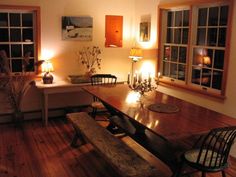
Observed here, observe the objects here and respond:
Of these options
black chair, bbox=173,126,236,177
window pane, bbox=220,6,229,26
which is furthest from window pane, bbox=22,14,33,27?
black chair, bbox=173,126,236,177

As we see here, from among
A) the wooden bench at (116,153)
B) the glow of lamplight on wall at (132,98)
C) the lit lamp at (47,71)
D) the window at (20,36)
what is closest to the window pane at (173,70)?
the glow of lamplight on wall at (132,98)

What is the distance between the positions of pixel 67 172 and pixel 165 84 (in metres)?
2.55

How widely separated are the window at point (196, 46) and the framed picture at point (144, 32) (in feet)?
1.17

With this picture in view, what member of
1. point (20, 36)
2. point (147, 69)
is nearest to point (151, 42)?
point (147, 69)

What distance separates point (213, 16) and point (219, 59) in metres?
0.67

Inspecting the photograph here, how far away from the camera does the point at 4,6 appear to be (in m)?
4.80

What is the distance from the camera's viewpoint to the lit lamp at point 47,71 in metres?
5.09

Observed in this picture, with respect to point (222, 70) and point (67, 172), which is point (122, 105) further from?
point (222, 70)

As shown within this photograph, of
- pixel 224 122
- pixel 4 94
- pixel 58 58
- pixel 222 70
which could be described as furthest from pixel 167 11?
pixel 4 94

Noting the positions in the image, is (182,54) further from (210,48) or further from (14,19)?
(14,19)

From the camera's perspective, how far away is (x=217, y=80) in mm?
4254

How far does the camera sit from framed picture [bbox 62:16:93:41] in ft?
17.6

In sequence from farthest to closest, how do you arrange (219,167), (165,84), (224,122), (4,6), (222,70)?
(165,84) < (4,6) < (222,70) < (224,122) < (219,167)

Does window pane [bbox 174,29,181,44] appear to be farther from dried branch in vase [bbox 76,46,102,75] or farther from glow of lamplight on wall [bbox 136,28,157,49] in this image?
dried branch in vase [bbox 76,46,102,75]
